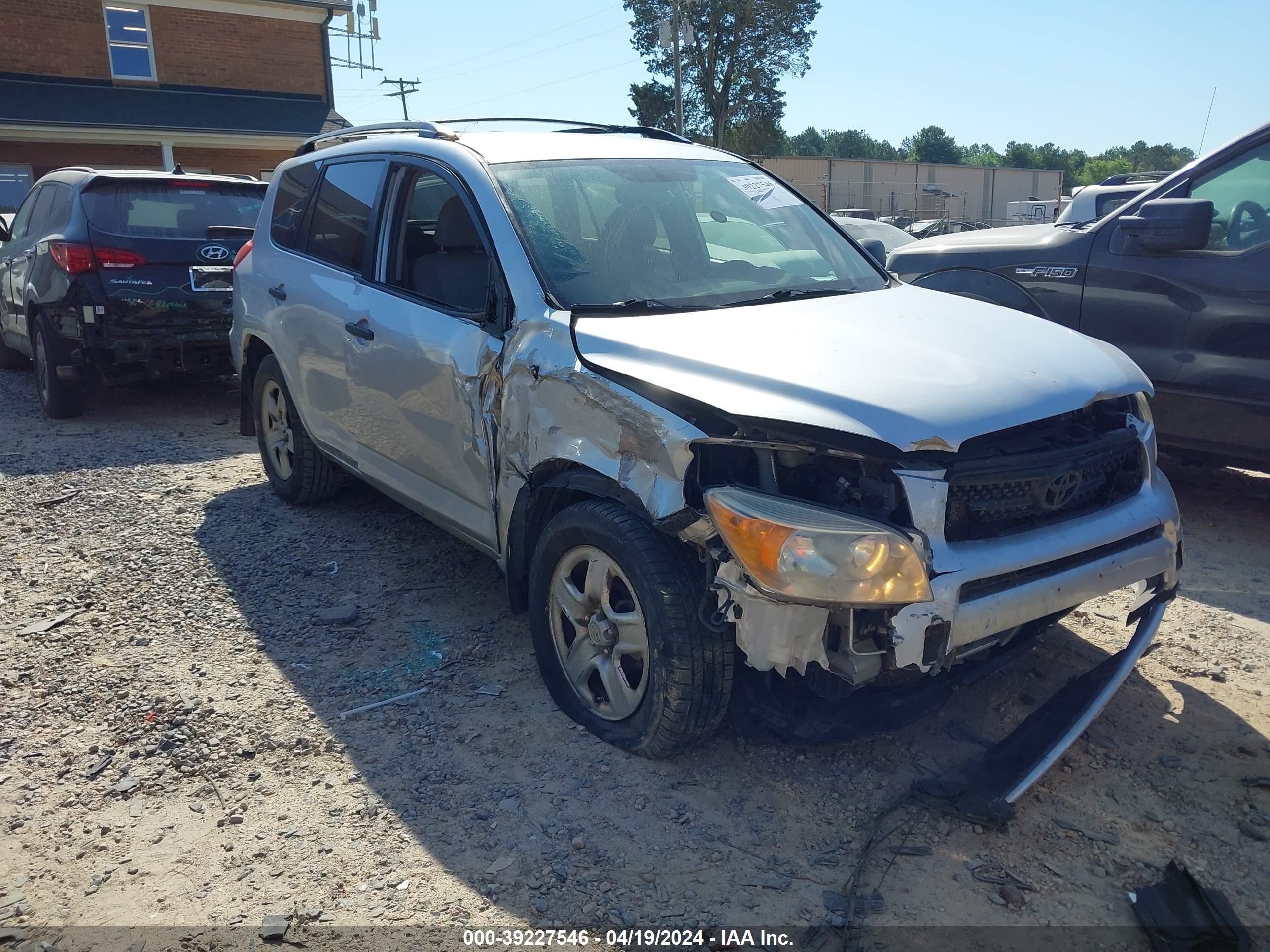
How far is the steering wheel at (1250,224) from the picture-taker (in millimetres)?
4762

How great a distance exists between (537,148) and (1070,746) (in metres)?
2.90

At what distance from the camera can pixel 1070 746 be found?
10.1 ft

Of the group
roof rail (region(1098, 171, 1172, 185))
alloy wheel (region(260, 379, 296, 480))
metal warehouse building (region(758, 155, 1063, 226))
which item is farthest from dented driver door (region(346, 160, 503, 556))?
metal warehouse building (region(758, 155, 1063, 226))

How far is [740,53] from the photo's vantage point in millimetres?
40969

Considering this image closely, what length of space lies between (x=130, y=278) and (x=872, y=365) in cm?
638

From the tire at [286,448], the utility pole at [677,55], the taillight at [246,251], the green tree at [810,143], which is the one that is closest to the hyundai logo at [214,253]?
the taillight at [246,251]

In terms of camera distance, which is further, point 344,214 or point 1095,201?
point 1095,201

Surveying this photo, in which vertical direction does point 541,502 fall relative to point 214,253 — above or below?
below

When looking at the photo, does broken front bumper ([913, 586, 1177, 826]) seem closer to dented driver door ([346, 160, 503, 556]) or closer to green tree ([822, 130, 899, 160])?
dented driver door ([346, 160, 503, 556])

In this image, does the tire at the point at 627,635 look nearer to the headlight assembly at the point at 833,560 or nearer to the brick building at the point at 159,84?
the headlight assembly at the point at 833,560

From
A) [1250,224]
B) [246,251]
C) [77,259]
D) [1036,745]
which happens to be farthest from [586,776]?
[77,259]

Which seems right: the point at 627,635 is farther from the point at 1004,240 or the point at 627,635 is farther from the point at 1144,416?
the point at 1004,240

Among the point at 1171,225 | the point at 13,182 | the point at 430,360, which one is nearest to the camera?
the point at 430,360

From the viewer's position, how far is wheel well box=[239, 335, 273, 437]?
18.6 ft
